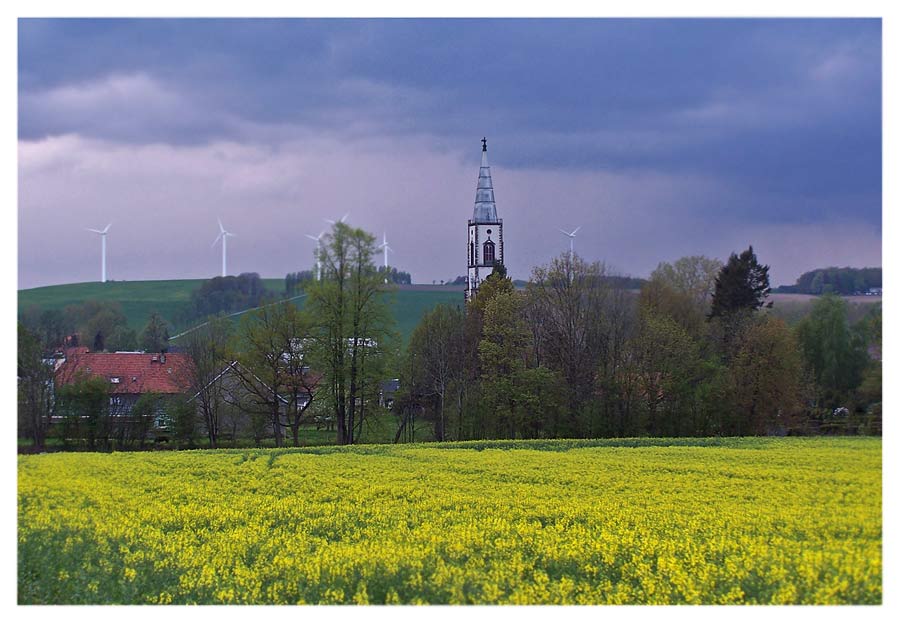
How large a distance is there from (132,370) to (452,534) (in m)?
7.51

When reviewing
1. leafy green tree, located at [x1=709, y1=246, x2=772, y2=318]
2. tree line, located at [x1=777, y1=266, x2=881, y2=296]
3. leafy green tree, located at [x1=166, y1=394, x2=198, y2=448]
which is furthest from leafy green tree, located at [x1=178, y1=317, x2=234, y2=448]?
tree line, located at [x1=777, y1=266, x2=881, y2=296]

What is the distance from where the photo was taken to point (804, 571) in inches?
317

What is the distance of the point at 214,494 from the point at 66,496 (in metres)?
1.78

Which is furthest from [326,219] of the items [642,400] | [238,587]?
[642,400]

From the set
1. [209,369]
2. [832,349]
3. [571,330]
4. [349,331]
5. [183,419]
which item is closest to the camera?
[832,349]

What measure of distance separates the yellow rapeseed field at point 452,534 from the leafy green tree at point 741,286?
2.91 m

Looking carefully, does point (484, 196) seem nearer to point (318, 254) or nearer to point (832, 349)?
point (318, 254)

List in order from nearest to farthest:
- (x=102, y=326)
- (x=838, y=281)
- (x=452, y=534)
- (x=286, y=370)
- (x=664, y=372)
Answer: (x=452, y=534) < (x=838, y=281) < (x=102, y=326) < (x=286, y=370) < (x=664, y=372)

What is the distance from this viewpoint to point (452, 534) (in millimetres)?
9281

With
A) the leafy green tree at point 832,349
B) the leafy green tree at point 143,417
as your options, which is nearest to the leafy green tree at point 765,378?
the leafy green tree at point 832,349

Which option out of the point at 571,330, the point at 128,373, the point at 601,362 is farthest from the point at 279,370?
the point at 601,362

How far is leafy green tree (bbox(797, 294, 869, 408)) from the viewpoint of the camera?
1170 centimetres

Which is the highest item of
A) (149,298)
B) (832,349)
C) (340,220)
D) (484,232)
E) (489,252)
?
(340,220)

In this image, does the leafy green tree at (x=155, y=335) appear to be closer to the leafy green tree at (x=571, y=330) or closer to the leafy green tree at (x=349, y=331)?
the leafy green tree at (x=349, y=331)
